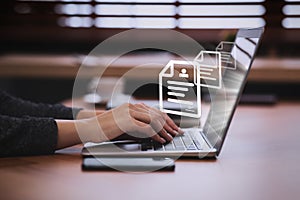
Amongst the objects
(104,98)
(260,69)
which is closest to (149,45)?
(260,69)

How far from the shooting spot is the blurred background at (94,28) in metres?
2.61

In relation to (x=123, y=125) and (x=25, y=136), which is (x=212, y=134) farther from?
(x=25, y=136)

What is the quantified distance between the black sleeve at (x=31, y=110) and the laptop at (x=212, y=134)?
12.6 inches

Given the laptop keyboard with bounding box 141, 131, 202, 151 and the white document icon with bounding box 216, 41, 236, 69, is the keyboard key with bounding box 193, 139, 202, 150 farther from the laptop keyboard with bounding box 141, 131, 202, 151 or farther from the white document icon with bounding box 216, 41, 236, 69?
the white document icon with bounding box 216, 41, 236, 69

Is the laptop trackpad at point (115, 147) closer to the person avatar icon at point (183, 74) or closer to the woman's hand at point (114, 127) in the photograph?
the woman's hand at point (114, 127)

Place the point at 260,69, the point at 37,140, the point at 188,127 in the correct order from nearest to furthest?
the point at 37,140 < the point at 188,127 < the point at 260,69

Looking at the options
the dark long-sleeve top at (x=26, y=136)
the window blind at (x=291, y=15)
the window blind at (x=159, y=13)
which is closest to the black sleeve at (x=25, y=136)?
the dark long-sleeve top at (x=26, y=136)

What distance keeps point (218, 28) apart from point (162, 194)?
2032 millimetres

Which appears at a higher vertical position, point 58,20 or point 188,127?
point 58,20

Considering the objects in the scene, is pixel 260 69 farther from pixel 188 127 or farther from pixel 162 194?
pixel 162 194

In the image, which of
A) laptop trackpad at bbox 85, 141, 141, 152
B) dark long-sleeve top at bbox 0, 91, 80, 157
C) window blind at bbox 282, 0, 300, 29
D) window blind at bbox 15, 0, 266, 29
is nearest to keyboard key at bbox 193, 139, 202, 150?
laptop trackpad at bbox 85, 141, 141, 152

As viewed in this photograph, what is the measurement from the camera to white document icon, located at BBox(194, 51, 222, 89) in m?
1.15

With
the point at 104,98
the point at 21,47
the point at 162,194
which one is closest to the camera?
the point at 162,194

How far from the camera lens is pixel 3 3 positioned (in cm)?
286
